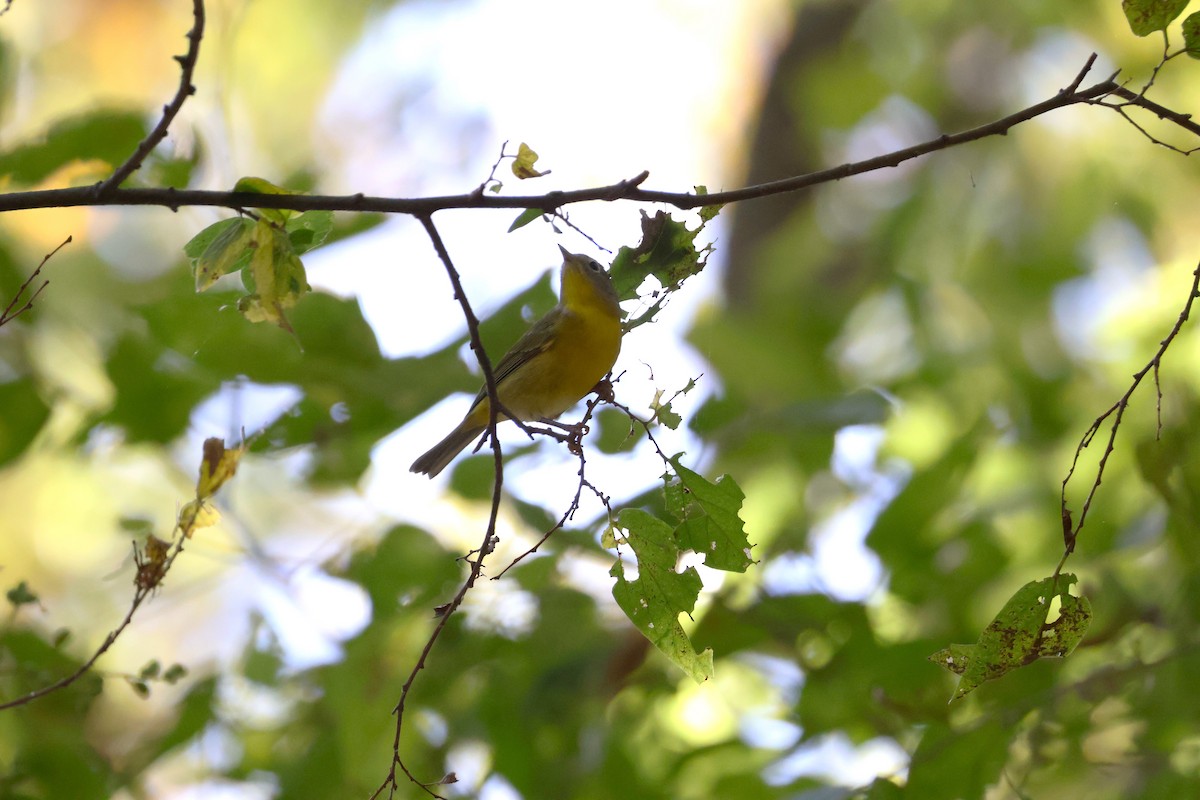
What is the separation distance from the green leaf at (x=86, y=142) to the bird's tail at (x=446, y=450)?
5.62 feet

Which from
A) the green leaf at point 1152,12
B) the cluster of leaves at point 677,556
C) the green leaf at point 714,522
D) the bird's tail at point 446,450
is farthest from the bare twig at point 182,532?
the bird's tail at point 446,450

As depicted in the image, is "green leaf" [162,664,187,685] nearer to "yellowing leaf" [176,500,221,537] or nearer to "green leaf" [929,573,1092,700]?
"yellowing leaf" [176,500,221,537]

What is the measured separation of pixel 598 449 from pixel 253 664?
1874 millimetres

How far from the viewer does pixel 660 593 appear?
2.06 meters

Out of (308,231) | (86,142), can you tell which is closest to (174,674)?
(308,231)

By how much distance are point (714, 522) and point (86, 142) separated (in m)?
2.83

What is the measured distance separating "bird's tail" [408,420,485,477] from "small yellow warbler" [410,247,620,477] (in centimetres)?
8

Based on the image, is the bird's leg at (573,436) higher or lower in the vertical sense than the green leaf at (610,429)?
lower

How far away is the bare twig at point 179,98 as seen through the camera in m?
1.56

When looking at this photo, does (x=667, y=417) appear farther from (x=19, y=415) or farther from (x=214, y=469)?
(x=19, y=415)

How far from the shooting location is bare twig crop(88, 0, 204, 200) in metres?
1.56

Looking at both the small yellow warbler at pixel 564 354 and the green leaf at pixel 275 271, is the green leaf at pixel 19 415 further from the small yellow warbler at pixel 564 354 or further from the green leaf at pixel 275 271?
the green leaf at pixel 275 271

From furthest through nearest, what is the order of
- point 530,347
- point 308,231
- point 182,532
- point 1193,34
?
point 530,347, point 182,532, point 308,231, point 1193,34

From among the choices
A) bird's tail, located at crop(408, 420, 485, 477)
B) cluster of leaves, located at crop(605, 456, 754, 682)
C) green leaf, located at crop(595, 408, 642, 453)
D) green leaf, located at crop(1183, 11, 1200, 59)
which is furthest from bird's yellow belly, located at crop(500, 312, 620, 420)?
green leaf, located at crop(1183, 11, 1200, 59)
